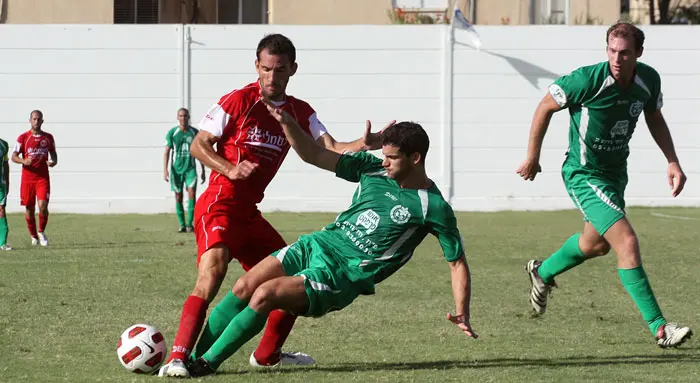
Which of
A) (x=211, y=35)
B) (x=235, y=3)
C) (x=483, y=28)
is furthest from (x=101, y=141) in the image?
(x=235, y=3)

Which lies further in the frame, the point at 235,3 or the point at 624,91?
the point at 235,3

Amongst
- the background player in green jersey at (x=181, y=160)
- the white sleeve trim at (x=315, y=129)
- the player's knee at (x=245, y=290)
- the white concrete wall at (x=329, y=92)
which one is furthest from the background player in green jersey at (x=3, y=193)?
the player's knee at (x=245, y=290)

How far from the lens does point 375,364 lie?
7020 mm

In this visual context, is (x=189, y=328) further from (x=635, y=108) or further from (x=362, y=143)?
(x=635, y=108)

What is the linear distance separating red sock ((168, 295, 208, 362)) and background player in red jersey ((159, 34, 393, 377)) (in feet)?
0.25

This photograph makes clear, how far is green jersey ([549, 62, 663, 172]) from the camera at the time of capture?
7.68 meters

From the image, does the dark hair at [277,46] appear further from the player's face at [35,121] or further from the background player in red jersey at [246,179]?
the player's face at [35,121]

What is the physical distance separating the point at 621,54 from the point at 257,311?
2.84 metres

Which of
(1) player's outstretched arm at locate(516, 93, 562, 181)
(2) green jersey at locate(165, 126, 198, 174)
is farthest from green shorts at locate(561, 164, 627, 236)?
(2) green jersey at locate(165, 126, 198, 174)

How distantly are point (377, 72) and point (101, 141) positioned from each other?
16.9 feet

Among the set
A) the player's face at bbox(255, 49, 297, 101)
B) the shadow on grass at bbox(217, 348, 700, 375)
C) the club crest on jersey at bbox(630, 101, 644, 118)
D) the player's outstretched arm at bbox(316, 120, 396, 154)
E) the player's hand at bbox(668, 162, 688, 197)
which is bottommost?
the shadow on grass at bbox(217, 348, 700, 375)

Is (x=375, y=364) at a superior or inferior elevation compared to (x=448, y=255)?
inferior

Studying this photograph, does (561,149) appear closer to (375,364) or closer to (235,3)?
(235,3)

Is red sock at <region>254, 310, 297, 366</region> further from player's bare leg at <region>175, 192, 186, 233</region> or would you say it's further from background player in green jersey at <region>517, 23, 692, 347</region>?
player's bare leg at <region>175, 192, 186, 233</region>
